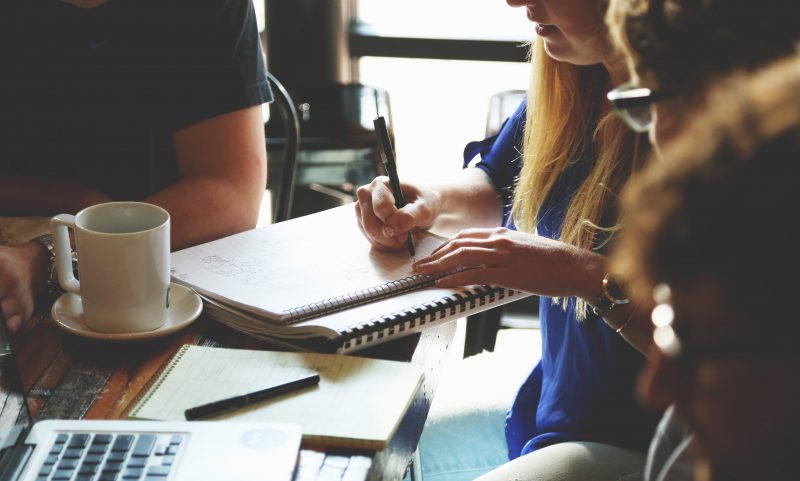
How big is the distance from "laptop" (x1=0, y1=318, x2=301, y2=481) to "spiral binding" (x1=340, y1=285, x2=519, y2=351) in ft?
0.61

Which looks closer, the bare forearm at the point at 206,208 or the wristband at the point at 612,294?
the wristband at the point at 612,294

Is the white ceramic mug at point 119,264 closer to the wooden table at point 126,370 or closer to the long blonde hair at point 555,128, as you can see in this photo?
the wooden table at point 126,370

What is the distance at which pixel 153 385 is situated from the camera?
2.69 ft

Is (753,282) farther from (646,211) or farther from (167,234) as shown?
(167,234)

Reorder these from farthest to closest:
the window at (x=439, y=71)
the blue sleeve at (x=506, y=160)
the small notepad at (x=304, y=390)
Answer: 1. the window at (x=439, y=71)
2. the blue sleeve at (x=506, y=160)
3. the small notepad at (x=304, y=390)

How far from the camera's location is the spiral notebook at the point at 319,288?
3.00 ft

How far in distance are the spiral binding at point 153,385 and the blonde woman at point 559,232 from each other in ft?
1.10

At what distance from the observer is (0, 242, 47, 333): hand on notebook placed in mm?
940

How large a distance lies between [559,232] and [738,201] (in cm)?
89

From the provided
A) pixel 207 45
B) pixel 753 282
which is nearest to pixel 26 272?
pixel 207 45

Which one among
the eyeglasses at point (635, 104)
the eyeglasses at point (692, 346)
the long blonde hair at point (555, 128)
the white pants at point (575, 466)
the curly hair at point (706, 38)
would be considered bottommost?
the white pants at point (575, 466)

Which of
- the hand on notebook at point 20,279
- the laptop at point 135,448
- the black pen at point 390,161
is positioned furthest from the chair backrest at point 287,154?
the laptop at point 135,448

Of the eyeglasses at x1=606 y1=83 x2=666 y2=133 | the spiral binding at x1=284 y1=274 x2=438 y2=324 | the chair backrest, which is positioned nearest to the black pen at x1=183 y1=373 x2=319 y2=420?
the spiral binding at x1=284 y1=274 x2=438 y2=324

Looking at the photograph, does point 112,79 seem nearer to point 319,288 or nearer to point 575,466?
point 319,288
